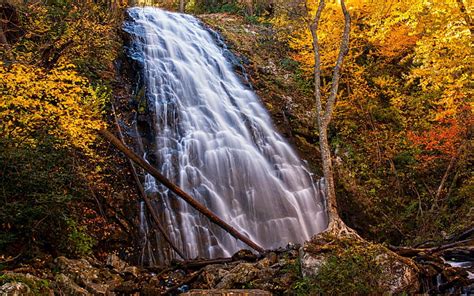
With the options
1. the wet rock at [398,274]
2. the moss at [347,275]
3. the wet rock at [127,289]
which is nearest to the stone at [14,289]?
the wet rock at [127,289]

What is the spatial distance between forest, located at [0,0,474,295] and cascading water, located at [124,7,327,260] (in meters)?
0.11

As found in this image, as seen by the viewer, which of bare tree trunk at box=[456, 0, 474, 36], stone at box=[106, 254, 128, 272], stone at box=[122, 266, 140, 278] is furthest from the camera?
bare tree trunk at box=[456, 0, 474, 36]

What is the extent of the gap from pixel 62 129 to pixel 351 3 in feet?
38.2

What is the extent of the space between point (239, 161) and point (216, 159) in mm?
800

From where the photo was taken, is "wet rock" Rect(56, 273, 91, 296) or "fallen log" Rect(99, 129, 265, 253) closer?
"wet rock" Rect(56, 273, 91, 296)

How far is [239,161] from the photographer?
12578mm

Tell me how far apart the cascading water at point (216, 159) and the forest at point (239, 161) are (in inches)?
4.2

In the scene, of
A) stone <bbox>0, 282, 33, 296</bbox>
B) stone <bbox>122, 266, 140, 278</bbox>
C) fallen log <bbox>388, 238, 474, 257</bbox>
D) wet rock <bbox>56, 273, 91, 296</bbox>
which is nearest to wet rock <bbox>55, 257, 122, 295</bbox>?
stone <bbox>122, 266, 140, 278</bbox>

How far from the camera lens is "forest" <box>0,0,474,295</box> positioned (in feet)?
21.8

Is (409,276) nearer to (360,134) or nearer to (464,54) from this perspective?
(464,54)

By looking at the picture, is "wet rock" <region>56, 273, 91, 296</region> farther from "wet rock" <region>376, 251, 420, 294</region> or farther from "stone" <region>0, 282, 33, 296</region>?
"wet rock" <region>376, 251, 420, 294</region>

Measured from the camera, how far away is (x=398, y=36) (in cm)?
1531

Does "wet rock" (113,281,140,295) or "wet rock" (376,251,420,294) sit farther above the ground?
Answer: "wet rock" (376,251,420,294)

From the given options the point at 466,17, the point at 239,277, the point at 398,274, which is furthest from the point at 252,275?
the point at 466,17
